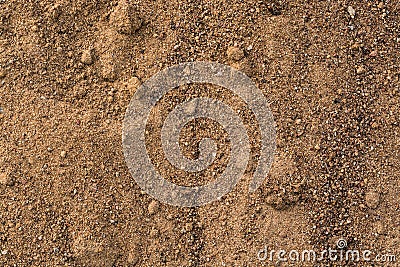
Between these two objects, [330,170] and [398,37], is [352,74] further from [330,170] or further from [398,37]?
[330,170]

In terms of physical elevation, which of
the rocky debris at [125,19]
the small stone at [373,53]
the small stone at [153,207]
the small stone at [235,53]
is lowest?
the small stone at [153,207]

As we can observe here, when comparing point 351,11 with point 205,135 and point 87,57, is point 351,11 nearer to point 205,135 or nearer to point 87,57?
point 205,135

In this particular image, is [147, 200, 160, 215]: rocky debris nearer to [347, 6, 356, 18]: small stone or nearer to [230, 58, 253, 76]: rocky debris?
[230, 58, 253, 76]: rocky debris

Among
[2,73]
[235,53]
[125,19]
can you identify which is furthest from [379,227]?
[2,73]

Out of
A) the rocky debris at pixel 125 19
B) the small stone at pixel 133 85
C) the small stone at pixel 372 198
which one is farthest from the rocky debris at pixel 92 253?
the small stone at pixel 372 198

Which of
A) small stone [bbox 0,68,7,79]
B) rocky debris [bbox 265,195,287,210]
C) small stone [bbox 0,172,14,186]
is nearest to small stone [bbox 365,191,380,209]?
rocky debris [bbox 265,195,287,210]

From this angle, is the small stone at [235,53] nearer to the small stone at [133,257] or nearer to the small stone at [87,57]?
the small stone at [87,57]

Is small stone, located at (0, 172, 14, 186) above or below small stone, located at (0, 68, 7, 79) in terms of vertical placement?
below
